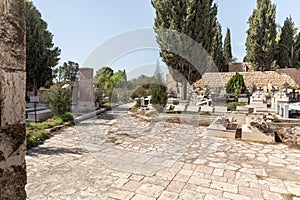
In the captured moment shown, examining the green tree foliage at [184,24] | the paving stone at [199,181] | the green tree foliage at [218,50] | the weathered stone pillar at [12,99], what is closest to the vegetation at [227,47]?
the green tree foliage at [218,50]

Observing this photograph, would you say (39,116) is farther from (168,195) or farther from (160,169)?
(168,195)

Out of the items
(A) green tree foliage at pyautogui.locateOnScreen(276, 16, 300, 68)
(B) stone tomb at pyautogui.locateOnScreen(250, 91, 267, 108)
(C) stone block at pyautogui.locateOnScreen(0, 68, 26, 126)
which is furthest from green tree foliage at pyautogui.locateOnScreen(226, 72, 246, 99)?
(C) stone block at pyautogui.locateOnScreen(0, 68, 26, 126)

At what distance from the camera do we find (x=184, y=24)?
11852 mm

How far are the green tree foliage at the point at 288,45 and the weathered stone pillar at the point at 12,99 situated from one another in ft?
81.8

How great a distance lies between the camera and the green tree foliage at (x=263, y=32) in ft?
63.1

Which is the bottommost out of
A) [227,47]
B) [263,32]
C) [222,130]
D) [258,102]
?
[222,130]

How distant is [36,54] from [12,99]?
564 inches

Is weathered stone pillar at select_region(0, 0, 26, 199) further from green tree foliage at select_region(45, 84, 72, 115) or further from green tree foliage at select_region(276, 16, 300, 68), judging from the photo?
green tree foliage at select_region(276, 16, 300, 68)

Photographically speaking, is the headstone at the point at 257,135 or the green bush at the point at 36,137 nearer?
the green bush at the point at 36,137

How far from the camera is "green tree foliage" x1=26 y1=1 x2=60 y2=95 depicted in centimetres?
1325

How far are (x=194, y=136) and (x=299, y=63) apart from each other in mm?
22286

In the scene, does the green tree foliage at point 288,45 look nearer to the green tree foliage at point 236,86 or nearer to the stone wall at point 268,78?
the stone wall at point 268,78

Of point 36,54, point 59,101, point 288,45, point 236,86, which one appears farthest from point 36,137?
point 288,45

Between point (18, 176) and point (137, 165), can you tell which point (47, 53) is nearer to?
point (137, 165)
